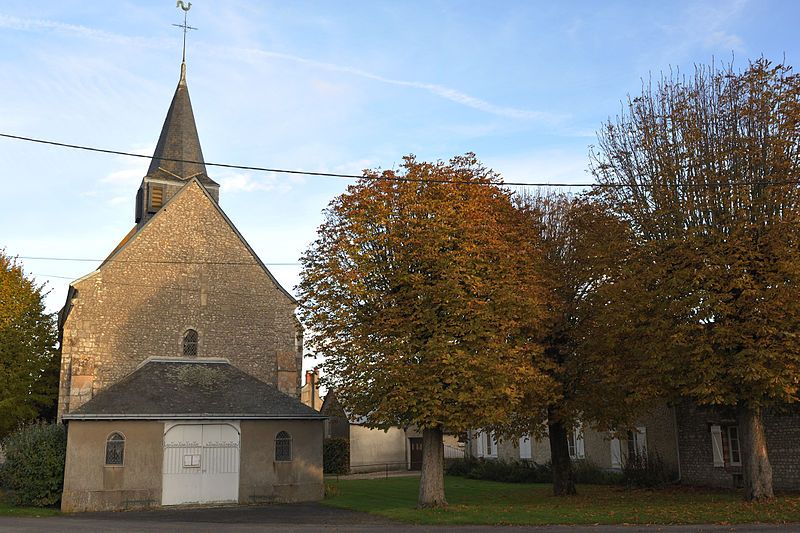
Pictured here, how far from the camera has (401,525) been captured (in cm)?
1616

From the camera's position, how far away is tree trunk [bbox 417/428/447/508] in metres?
18.9

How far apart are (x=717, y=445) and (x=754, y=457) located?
706 cm

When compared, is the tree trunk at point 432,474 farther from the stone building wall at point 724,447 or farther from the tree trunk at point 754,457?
the stone building wall at point 724,447

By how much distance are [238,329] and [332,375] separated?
9.04 m

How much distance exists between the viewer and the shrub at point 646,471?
2498 cm

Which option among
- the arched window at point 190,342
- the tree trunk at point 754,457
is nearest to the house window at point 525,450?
the arched window at point 190,342

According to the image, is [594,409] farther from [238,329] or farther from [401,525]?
[238,329]

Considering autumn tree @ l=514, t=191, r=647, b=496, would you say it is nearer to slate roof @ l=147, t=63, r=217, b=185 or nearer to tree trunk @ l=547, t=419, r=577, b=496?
tree trunk @ l=547, t=419, r=577, b=496

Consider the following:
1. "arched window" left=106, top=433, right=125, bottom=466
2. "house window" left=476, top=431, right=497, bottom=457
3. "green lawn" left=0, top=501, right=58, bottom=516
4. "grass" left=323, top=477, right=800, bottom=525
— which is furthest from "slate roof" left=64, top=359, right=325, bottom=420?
"house window" left=476, top=431, right=497, bottom=457

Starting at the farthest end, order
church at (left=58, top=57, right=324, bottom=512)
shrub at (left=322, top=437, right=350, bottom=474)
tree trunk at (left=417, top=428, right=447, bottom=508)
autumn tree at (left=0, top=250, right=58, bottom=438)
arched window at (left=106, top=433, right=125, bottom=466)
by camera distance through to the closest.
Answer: shrub at (left=322, top=437, right=350, bottom=474) → autumn tree at (left=0, top=250, right=58, bottom=438) → church at (left=58, top=57, right=324, bottom=512) → arched window at (left=106, top=433, right=125, bottom=466) → tree trunk at (left=417, top=428, right=447, bottom=508)

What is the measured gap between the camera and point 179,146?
33.3 meters

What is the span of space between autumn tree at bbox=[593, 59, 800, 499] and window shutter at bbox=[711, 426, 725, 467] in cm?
639

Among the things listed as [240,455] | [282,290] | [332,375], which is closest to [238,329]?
[282,290]

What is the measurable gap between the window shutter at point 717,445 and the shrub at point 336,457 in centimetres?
2256
